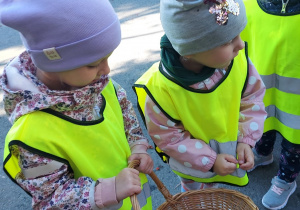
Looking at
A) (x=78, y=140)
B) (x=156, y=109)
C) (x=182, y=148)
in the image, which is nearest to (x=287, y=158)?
(x=182, y=148)

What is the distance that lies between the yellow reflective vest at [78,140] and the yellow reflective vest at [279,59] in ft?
2.29

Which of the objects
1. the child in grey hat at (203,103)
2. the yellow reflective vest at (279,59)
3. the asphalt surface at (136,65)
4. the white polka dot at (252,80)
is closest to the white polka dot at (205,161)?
the child in grey hat at (203,103)

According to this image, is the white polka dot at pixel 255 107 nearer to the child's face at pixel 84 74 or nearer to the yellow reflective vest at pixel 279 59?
the yellow reflective vest at pixel 279 59

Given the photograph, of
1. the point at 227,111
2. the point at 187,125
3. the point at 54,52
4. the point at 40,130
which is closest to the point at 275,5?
the point at 227,111

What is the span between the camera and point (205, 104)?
1.33 m

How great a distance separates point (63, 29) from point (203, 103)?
593mm

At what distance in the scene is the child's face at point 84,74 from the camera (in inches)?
42.9

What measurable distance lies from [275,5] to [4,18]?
3.48ft

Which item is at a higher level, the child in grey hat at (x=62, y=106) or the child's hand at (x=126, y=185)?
the child in grey hat at (x=62, y=106)

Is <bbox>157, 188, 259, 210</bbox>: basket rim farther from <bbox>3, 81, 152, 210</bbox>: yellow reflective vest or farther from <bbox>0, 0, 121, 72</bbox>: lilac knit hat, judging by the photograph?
<bbox>0, 0, 121, 72</bbox>: lilac knit hat

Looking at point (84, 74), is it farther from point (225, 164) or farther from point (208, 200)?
Answer: point (208, 200)

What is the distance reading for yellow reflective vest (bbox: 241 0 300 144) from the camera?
1.45 m

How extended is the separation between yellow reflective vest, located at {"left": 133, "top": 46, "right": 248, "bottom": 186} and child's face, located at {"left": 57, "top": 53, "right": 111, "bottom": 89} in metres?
0.29

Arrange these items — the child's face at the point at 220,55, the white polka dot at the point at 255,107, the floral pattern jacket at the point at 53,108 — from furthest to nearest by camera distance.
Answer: the white polka dot at the point at 255,107 → the child's face at the point at 220,55 → the floral pattern jacket at the point at 53,108
